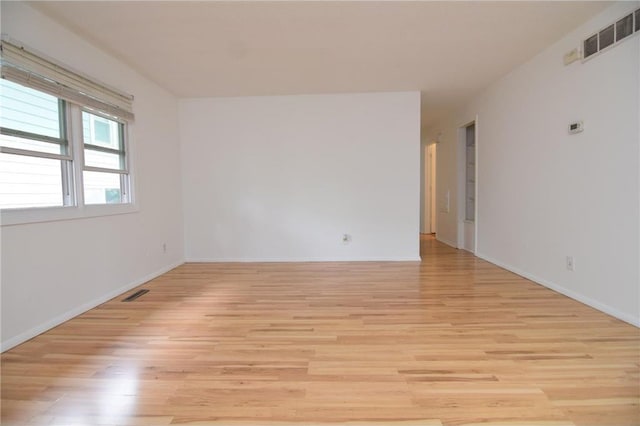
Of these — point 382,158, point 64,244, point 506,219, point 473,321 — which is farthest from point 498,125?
point 64,244

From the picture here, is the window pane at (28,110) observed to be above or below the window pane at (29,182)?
above

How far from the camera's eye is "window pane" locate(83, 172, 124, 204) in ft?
9.55

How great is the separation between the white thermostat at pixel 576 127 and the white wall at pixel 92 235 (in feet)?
15.8

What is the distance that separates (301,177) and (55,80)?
3.02m

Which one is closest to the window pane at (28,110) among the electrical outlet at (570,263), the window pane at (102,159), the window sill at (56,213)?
the window pane at (102,159)

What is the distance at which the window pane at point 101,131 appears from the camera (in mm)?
2908

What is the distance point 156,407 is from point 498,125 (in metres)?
4.90

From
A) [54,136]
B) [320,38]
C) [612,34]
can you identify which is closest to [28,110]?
[54,136]

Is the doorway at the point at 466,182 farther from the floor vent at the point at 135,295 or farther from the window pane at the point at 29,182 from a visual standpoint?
the window pane at the point at 29,182

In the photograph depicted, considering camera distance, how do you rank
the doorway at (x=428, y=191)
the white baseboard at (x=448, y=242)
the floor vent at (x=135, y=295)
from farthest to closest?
the doorway at (x=428, y=191) → the white baseboard at (x=448, y=242) → the floor vent at (x=135, y=295)

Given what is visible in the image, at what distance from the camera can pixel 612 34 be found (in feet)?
7.97

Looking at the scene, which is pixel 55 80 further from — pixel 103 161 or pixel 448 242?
pixel 448 242

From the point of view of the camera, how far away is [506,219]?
13.2 feet

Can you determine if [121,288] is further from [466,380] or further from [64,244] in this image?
[466,380]
